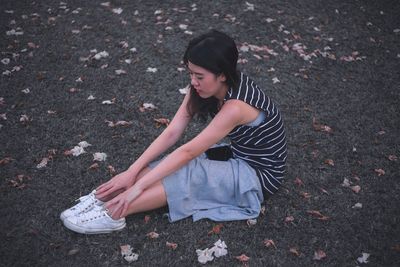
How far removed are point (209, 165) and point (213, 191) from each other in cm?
23

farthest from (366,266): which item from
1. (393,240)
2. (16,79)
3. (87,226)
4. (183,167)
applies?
(16,79)

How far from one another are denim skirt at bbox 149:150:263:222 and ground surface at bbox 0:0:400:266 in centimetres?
15

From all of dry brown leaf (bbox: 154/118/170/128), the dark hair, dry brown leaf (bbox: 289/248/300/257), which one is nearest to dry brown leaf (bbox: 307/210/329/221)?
dry brown leaf (bbox: 289/248/300/257)

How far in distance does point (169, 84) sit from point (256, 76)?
139cm

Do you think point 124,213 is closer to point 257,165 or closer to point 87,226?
point 87,226

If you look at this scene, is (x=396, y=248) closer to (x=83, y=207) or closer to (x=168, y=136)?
(x=168, y=136)

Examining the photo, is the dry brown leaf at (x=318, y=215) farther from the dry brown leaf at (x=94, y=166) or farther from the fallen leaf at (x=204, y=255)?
the dry brown leaf at (x=94, y=166)

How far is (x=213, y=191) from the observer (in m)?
2.98

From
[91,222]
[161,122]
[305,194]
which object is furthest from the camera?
[161,122]

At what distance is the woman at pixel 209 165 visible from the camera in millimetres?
2611

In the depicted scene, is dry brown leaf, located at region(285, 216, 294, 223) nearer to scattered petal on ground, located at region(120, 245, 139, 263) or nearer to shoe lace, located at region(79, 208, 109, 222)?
scattered petal on ground, located at region(120, 245, 139, 263)

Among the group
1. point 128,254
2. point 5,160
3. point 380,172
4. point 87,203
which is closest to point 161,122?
point 87,203

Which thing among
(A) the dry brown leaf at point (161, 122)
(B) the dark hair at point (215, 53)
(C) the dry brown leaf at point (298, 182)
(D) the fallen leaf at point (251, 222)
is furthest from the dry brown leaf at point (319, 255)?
(A) the dry brown leaf at point (161, 122)

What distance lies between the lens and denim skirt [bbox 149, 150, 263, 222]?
2906mm
